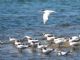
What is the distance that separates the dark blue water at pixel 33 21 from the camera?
17.5m

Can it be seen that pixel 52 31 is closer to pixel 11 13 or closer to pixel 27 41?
pixel 27 41

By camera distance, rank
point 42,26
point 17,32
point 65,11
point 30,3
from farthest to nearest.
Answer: point 30,3 → point 65,11 → point 42,26 → point 17,32

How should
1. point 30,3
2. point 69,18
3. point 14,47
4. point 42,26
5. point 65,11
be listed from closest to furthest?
1. point 14,47
2. point 42,26
3. point 69,18
4. point 65,11
5. point 30,3

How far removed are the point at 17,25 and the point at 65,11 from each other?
200 inches

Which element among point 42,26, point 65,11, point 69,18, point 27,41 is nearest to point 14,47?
point 27,41

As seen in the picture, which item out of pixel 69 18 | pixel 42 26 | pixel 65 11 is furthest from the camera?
pixel 65 11

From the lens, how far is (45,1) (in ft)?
103

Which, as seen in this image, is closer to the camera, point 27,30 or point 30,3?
point 27,30

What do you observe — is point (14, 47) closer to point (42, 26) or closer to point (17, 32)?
point (17, 32)

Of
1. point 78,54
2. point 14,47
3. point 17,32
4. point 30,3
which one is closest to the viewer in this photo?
point 78,54

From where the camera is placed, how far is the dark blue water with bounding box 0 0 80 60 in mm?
17547

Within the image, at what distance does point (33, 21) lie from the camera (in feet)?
78.6

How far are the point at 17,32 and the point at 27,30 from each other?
0.77 meters

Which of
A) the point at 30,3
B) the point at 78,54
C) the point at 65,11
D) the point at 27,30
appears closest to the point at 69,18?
the point at 65,11
